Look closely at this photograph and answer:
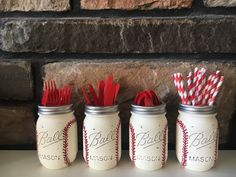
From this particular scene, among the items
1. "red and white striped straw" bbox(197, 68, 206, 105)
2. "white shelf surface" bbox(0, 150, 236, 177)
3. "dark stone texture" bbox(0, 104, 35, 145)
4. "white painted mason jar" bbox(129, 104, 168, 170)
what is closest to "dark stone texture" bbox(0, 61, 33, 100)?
"dark stone texture" bbox(0, 104, 35, 145)

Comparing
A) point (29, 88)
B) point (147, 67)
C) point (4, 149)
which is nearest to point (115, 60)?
point (147, 67)

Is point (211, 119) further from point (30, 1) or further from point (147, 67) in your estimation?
point (30, 1)

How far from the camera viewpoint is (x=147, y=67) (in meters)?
0.67

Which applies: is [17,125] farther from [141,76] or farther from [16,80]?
[141,76]

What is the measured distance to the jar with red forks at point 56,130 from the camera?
59 centimetres

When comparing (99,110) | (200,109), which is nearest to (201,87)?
(200,109)

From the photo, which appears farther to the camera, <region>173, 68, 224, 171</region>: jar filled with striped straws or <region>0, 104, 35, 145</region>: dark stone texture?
<region>0, 104, 35, 145</region>: dark stone texture

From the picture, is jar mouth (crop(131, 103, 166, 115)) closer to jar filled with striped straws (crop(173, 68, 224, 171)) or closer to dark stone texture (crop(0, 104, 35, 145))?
jar filled with striped straws (crop(173, 68, 224, 171))

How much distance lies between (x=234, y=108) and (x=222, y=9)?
8.1 inches

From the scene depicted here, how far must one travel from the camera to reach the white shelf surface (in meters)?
0.59

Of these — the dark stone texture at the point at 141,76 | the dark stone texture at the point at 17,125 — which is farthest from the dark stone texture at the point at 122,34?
the dark stone texture at the point at 17,125

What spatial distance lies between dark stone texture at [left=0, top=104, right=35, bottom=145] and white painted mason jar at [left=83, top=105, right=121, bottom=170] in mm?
164

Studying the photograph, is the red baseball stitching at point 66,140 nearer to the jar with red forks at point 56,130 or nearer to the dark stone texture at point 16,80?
the jar with red forks at point 56,130

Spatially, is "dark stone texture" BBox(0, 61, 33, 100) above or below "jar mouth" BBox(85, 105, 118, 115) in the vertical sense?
above
